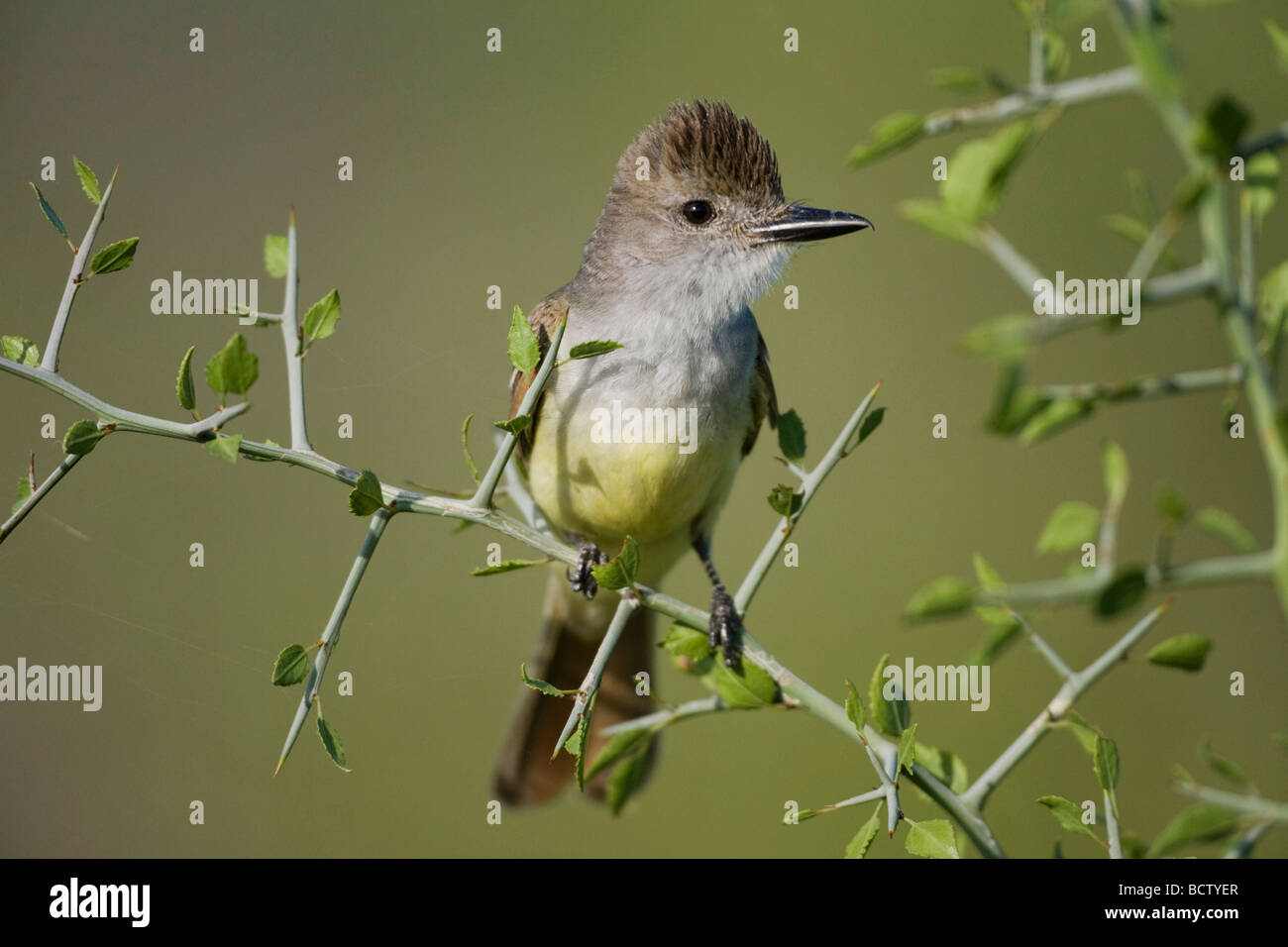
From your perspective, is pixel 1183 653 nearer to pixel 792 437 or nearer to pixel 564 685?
pixel 792 437

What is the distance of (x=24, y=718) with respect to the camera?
505 centimetres

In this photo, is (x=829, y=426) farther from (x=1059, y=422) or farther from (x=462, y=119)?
(x=1059, y=422)

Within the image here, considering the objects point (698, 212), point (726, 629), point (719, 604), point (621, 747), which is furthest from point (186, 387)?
point (698, 212)

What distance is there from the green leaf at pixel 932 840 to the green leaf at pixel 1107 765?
7.2 inches

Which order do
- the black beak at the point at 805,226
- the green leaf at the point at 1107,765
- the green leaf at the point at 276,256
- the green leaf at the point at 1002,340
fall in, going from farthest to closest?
the black beak at the point at 805,226
the green leaf at the point at 276,256
the green leaf at the point at 1107,765
the green leaf at the point at 1002,340

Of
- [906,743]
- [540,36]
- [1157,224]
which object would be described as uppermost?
[540,36]

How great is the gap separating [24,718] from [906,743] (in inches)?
188

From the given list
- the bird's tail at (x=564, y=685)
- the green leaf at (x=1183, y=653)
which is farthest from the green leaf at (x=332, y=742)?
the bird's tail at (x=564, y=685)

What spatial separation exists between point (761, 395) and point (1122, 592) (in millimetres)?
2947

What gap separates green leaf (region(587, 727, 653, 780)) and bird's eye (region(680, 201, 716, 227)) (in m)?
2.22

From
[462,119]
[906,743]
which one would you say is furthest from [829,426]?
[906,743]

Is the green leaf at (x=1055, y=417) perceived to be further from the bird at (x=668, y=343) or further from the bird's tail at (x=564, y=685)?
the bird's tail at (x=564, y=685)

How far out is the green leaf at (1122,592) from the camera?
28.9 inches

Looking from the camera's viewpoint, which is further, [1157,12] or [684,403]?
[684,403]
